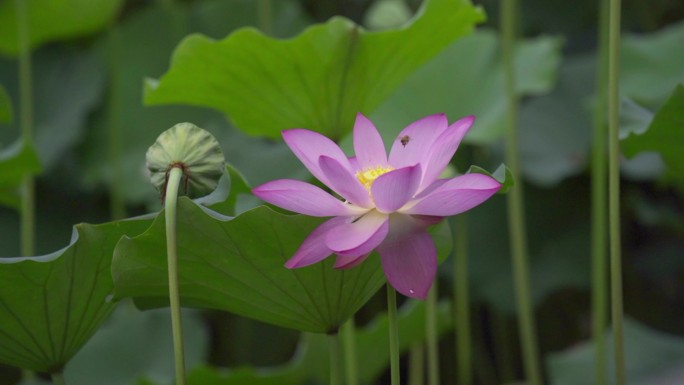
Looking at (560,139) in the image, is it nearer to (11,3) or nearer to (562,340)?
(562,340)

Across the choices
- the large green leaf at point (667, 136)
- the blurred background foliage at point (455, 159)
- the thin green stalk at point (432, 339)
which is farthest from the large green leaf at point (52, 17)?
the large green leaf at point (667, 136)

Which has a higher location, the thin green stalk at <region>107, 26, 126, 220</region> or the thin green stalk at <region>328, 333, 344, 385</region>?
the thin green stalk at <region>107, 26, 126, 220</region>

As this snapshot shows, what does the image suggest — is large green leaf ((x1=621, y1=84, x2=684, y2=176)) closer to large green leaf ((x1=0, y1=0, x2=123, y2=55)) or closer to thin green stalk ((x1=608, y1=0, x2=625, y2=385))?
thin green stalk ((x1=608, y1=0, x2=625, y2=385))

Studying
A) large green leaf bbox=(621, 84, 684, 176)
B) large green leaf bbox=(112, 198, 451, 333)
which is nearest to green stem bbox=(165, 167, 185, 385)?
large green leaf bbox=(112, 198, 451, 333)

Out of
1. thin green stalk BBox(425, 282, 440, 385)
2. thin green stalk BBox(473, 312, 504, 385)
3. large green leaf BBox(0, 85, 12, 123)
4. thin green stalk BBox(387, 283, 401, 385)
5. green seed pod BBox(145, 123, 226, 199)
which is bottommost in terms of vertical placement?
thin green stalk BBox(473, 312, 504, 385)

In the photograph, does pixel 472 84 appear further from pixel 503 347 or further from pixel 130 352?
pixel 130 352

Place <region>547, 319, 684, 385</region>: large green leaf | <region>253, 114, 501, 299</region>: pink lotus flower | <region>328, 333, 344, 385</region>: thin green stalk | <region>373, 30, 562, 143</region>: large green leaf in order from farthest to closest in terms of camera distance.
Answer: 1. <region>373, 30, 562, 143</region>: large green leaf
2. <region>547, 319, 684, 385</region>: large green leaf
3. <region>328, 333, 344, 385</region>: thin green stalk
4. <region>253, 114, 501, 299</region>: pink lotus flower
